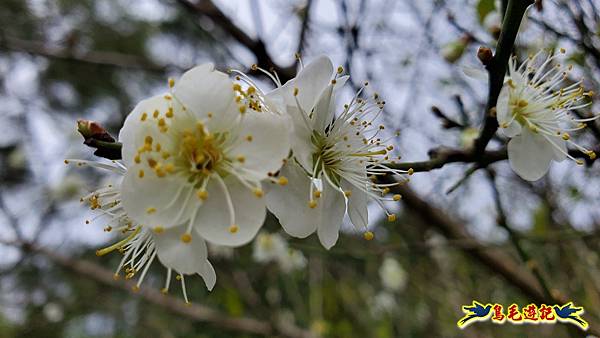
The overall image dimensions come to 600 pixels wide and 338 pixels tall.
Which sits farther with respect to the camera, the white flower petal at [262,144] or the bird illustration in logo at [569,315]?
the bird illustration in logo at [569,315]

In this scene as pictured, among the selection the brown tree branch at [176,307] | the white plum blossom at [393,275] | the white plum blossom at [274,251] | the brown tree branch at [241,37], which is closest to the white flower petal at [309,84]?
the brown tree branch at [241,37]

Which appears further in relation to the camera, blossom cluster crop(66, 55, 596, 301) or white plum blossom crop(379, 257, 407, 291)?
white plum blossom crop(379, 257, 407, 291)

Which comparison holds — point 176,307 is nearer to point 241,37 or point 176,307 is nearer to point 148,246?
point 241,37

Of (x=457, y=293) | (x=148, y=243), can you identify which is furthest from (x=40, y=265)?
(x=148, y=243)

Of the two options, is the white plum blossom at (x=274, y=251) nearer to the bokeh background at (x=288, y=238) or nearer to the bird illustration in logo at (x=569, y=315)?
the bokeh background at (x=288, y=238)

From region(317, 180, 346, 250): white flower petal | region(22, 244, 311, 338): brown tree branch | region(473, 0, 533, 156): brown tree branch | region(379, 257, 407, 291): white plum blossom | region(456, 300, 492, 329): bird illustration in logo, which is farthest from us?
region(379, 257, 407, 291): white plum blossom

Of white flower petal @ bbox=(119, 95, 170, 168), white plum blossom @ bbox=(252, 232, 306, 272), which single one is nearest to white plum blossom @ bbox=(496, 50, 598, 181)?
white flower petal @ bbox=(119, 95, 170, 168)

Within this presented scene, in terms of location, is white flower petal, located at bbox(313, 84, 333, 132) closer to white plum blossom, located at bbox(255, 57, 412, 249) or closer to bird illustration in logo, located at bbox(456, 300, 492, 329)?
white plum blossom, located at bbox(255, 57, 412, 249)

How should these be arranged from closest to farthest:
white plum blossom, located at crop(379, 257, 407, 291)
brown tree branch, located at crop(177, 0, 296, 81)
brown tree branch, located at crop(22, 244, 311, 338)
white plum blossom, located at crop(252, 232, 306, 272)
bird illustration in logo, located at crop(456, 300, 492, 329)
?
bird illustration in logo, located at crop(456, 300, 492, 329)
brown tree branch, located at crop(177, 0, 296, 81)
brown tree branch, located at crop(22, 244, 311, 338)
white plum blossom, located at crop(252, 232, 306, 272)
white plum blossom, located at crop(379, 257, 407, 291)
